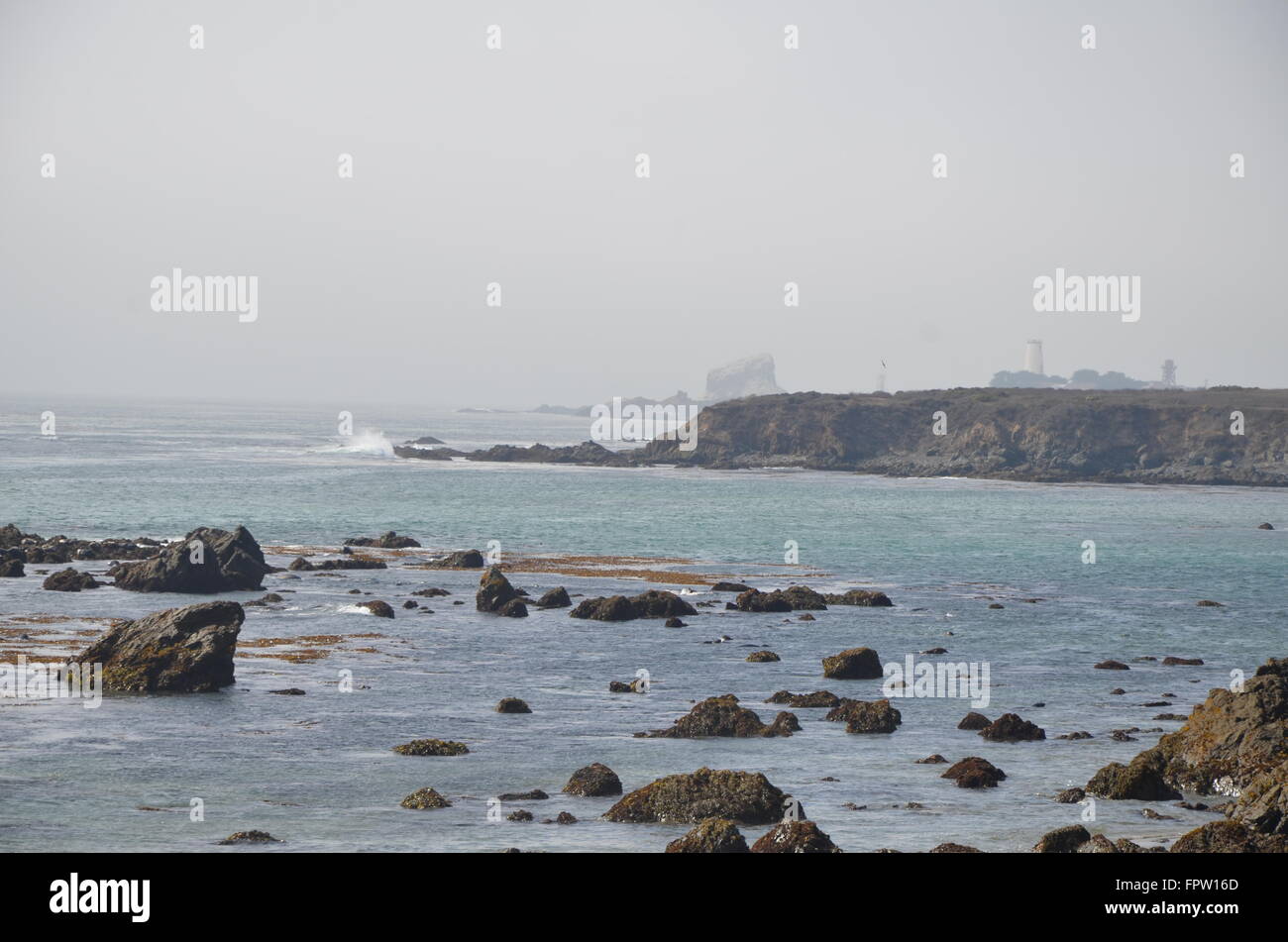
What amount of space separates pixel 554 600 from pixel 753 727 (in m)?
30.8

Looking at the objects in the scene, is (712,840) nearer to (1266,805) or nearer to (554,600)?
(1266,805)

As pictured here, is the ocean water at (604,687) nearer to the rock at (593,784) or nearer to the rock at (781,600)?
the rock at (593,784)

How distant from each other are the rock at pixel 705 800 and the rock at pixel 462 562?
56.7 m

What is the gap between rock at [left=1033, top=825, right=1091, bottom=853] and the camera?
2838 centimetres

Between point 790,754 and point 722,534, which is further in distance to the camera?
point 722,534

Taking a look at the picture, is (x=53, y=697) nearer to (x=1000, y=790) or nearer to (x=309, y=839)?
(x=309, y=839)

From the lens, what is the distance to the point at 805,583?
85.1 metres

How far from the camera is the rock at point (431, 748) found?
39875 millimetres

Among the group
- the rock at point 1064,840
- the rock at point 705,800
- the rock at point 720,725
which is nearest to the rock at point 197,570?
the rock at point 720,725

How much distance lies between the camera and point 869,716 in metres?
43.9

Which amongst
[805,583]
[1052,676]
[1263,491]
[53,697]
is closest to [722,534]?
[805,583]

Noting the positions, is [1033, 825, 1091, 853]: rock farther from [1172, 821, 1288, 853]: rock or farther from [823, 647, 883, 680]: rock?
[823, 647, 883, 680]: rock

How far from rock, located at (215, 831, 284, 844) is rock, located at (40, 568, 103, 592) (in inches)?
1800
